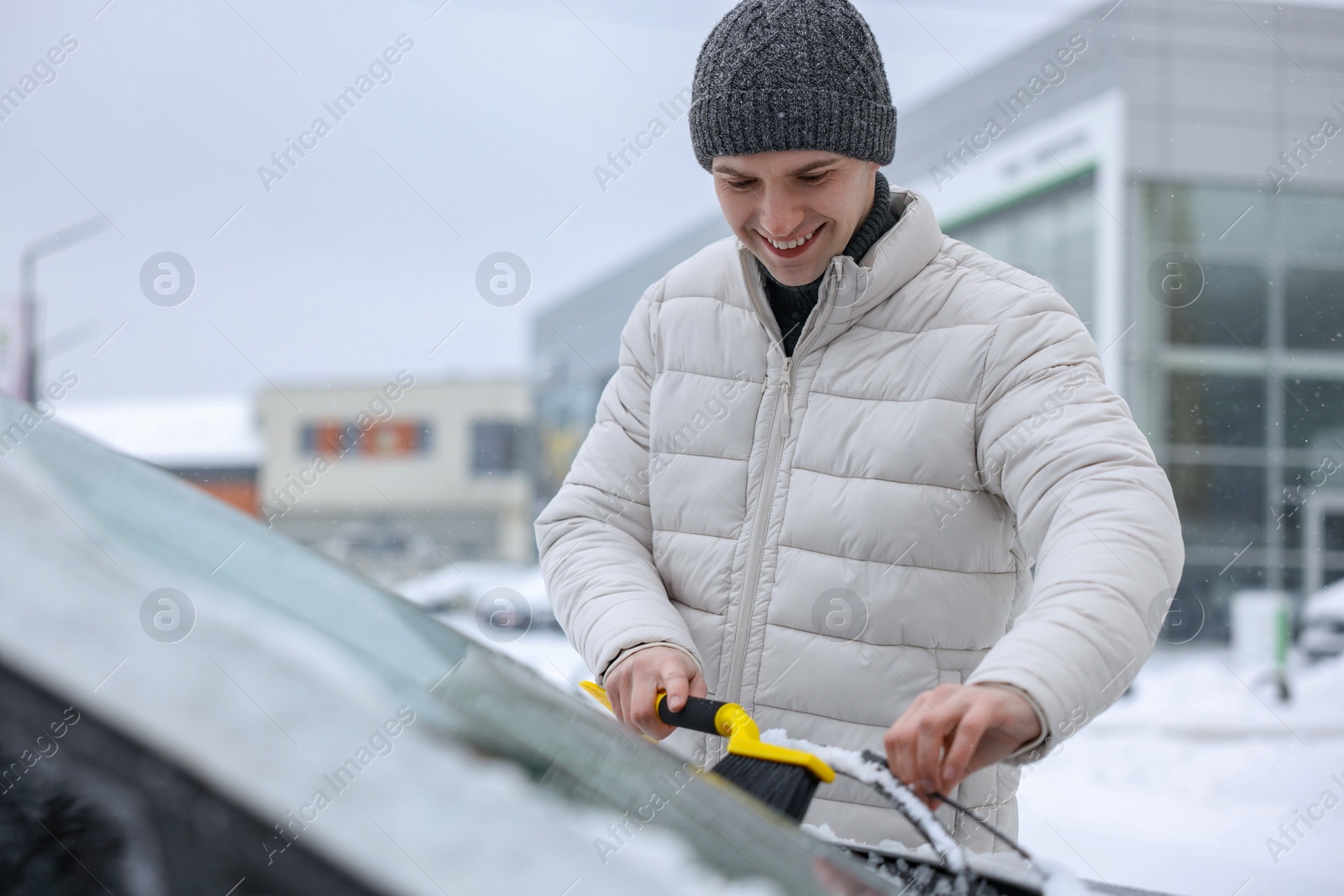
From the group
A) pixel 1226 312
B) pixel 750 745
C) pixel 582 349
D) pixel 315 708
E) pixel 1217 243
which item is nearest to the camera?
pixel 315 708

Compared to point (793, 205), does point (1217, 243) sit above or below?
above

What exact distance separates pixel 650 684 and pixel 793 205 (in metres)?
0.60

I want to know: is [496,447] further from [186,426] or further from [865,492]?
[865,492]

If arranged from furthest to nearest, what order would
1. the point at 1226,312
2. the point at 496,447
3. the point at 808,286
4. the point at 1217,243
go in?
1. the point at 496,447
2. the point at 1226,312
3. the point at 1217,243
4. the point at 808,286

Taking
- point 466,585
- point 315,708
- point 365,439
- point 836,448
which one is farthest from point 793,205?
point 365,439

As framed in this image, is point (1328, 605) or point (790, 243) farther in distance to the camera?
point (1328, 605)

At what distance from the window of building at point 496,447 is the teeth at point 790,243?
86.2ft

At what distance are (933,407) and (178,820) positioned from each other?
98 cm

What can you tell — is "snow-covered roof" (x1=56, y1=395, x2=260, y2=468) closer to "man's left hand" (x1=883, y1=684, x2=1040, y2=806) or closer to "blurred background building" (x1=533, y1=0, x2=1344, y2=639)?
"blurred background building" (x1=533, y1=0, x2=1344, y2=639)

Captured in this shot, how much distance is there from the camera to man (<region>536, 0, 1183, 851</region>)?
1.23 m

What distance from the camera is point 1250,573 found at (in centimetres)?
1124

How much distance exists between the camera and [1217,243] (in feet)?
36.2

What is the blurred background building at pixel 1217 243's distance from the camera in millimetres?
10891

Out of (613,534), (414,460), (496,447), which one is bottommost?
(414,460)
